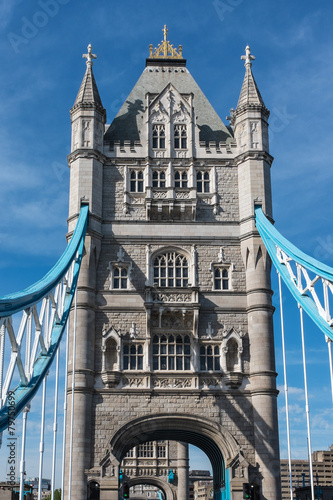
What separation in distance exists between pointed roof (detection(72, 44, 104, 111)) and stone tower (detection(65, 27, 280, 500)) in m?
0.08

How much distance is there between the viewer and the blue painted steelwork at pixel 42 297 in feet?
68.5

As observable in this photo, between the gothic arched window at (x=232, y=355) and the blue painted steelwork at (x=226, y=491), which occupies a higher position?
the gothic arched window at (x=232, y=355)

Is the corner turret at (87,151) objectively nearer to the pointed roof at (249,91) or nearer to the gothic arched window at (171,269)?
the gothic arched window at (171,269)

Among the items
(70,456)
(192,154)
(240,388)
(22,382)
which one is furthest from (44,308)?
(192,154)

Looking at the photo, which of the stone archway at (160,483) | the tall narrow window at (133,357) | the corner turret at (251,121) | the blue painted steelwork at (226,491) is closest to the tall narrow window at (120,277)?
the tall narrow window at (133,357)

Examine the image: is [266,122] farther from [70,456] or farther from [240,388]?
[70,456]

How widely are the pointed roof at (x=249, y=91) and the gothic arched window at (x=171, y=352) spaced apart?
12866 mm

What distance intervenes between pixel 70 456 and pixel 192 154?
1630 centimetres

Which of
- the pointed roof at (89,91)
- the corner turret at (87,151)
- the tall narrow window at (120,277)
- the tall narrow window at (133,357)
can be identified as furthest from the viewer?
the pointed roof at (89,91)

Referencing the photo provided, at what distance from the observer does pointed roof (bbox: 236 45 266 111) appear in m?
39.2

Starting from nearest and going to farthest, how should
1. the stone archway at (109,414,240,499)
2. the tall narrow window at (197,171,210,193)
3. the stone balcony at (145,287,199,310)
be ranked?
the stone archway at (109,414,240,499), the stone balcony at (145,287,199,310), the tall narrow window at (197,171,210,193)

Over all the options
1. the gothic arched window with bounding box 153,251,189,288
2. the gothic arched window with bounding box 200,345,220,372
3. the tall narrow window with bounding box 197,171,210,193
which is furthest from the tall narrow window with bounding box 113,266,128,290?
the tall narrow window with bounding box 197,171,210,193

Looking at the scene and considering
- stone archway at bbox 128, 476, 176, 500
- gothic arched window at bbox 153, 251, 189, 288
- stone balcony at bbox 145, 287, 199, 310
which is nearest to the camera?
stone balcony at bbox 145, 287, 199, 310

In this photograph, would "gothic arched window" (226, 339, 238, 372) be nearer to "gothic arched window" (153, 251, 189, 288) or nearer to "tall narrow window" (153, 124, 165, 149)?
"gothic arched window" (153, 251, 189, 288)
